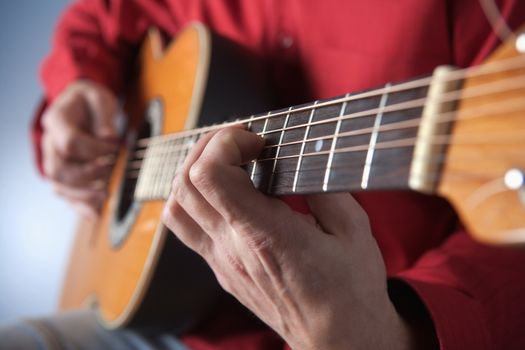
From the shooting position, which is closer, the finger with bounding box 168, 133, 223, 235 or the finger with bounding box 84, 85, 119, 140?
the finger with bounding box 168, 133, 223, 235

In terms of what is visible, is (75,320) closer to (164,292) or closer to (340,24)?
(164,292)

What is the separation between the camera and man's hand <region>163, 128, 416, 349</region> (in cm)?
43

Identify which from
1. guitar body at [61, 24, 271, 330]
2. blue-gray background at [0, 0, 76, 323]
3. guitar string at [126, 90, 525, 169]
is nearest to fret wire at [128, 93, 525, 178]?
guitar string at [126, 90, 525, 169]

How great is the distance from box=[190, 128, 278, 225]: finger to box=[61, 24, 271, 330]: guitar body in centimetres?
30

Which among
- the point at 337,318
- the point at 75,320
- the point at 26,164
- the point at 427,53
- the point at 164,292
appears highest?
the point at 427,53

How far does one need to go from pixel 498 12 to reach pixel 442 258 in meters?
0.28

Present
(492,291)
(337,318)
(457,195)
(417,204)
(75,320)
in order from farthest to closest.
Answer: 1. (75,320)
2. (417,204)
3. (492,291)
4. (337,318)
5. (457,195)

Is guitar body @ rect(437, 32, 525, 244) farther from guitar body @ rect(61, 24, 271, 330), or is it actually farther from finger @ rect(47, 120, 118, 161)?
finger @ rect(47, 120, 118, 161)

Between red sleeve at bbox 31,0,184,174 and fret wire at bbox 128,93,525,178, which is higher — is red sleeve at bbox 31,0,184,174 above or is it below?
below

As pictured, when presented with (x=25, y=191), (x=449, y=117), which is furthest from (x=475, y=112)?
(x=25, y=191)

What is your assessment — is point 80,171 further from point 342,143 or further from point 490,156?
point 490,156

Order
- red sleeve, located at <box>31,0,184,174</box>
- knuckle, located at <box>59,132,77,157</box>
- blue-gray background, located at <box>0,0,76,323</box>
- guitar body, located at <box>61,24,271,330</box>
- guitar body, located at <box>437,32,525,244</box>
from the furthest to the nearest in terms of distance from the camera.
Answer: blue-gray background, located at <box>0,0,76,323</box> < red sleeve, located at <box>31,0,184,174</box> < knuckle, located at <box>59,132,77,157</box> < guitar body, located at <box>61,24,271,330</box> < guitar body, located at <box>437,32,525,244</box>

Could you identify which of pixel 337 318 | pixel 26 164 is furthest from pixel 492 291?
pixel 26 164

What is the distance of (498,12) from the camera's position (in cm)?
60
